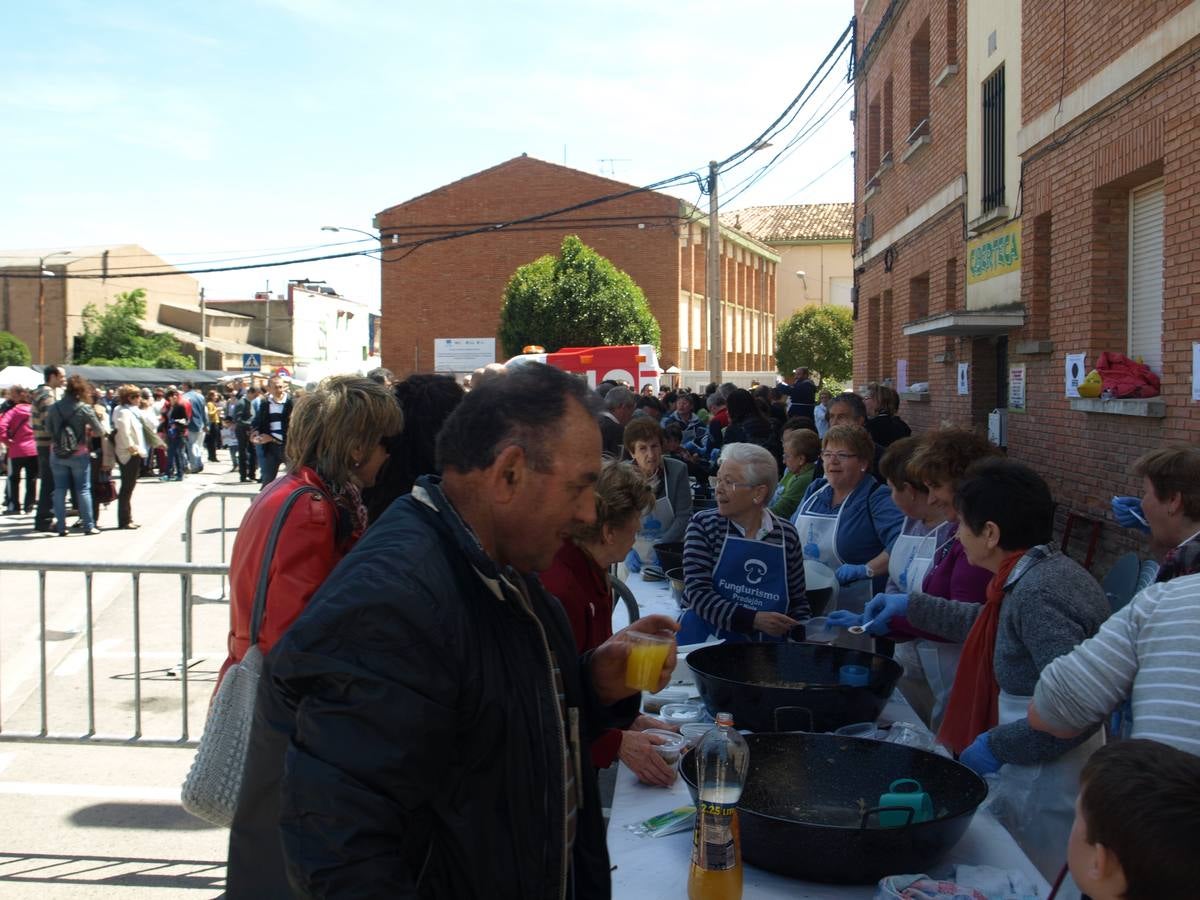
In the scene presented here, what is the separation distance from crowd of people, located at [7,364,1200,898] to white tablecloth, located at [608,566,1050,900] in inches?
4.7

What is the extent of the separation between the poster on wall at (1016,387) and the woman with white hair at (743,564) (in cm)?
680

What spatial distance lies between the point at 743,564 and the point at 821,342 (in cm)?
4811

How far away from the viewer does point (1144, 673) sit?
244 cm

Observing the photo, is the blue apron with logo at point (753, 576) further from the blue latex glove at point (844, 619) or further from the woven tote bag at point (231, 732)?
the woven tote bag at point (231, 732)

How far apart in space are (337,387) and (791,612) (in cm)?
204

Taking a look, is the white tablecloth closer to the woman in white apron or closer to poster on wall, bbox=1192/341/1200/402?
the woman in white apron

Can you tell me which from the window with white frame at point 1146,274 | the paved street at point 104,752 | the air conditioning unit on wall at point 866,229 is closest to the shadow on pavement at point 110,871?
the paved street at point 104,752

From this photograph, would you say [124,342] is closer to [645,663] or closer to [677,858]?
[677,858]

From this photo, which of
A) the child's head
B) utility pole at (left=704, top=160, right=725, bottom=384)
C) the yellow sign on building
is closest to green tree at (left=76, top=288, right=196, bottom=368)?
utility pole at (left=704, top=160, right=725, bottom=384)

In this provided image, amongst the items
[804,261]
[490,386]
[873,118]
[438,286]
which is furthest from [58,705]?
[804,261]

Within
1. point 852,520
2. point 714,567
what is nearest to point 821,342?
point 852,520

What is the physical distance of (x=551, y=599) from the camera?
214 centimetres

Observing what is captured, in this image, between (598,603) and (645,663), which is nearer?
(645,663)

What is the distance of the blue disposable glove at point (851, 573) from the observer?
545 cm
